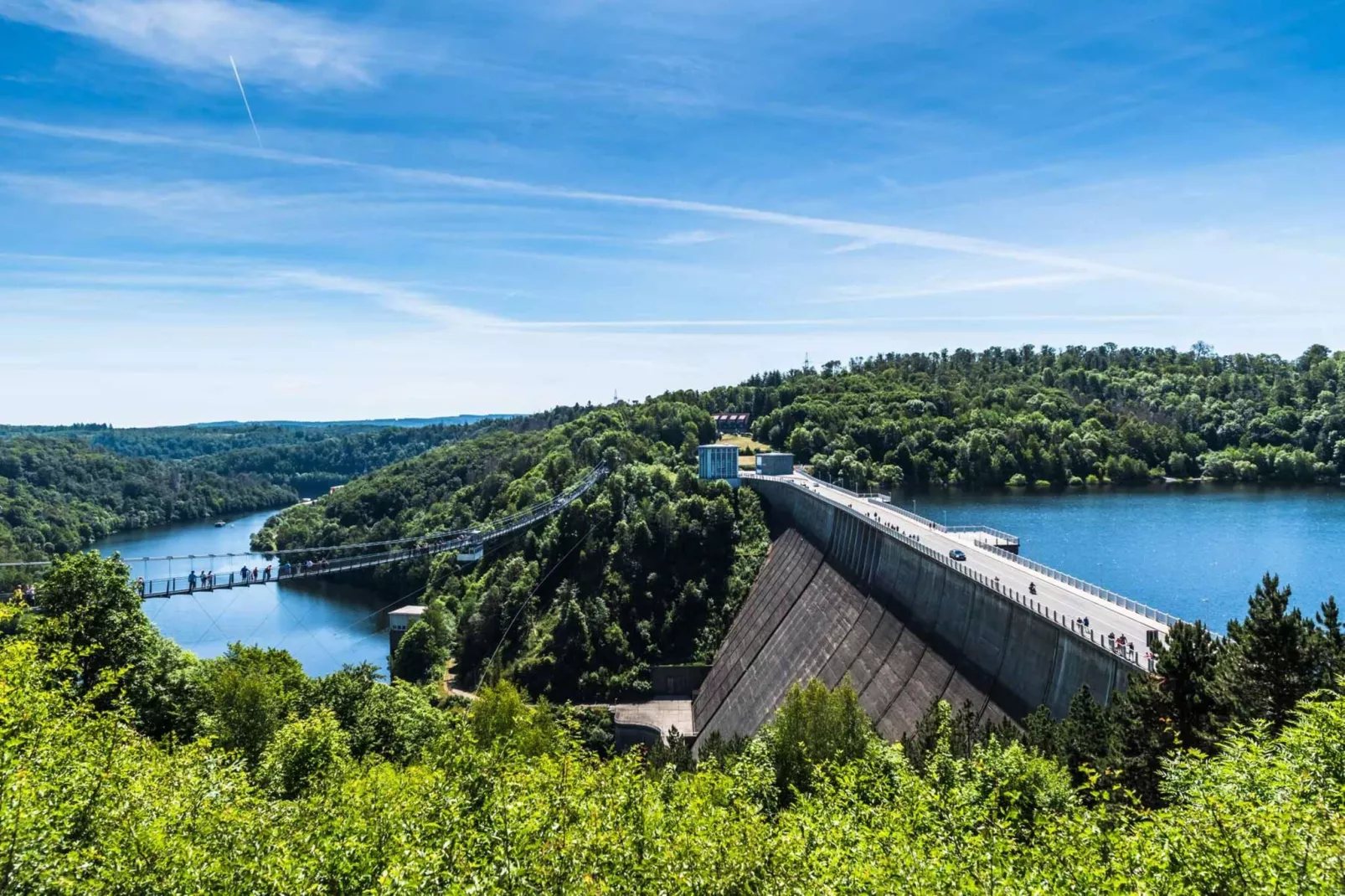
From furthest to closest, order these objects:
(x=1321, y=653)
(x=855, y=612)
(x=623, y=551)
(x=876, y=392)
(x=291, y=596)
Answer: (x=876, y=392)
(x=291, y=596)
(x=623, y=551)
(x=855, y=612)
(x=1321, y=653)

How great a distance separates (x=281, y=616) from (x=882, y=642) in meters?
76.7

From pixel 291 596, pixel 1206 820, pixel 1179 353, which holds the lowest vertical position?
pixel 291 596

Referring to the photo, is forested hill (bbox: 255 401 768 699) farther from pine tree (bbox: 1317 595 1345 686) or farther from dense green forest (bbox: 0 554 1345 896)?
pine tree (bbox: 1317 595 1345 686)

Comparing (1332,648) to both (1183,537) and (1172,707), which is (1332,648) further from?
(1183,537)

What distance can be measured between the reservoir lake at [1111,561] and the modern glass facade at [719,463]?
20.0 meters

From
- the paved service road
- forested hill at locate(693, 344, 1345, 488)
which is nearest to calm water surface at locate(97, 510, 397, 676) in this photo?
the paved service road

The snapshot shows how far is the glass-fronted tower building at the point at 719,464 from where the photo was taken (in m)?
87.1

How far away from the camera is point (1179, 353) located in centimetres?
19038

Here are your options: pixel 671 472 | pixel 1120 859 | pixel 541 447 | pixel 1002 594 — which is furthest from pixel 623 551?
pixel 1120 859

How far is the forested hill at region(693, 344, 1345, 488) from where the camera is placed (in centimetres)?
11512

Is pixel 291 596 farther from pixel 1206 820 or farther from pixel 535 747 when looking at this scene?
pixel 1206 820

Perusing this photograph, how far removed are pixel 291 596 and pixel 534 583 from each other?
48701 mm

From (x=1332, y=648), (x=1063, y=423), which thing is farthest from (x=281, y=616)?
(x=1063, y=423)

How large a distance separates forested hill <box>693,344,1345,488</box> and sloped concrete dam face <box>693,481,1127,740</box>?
170ft
